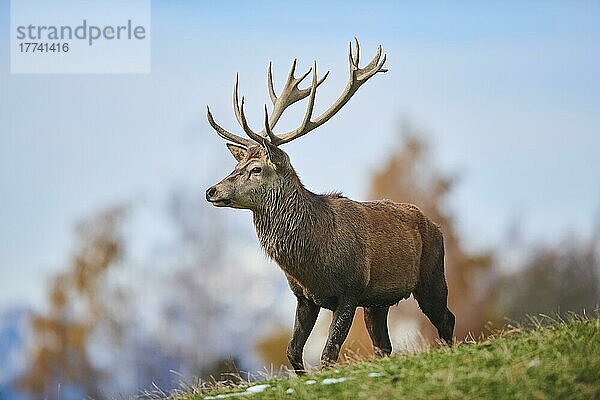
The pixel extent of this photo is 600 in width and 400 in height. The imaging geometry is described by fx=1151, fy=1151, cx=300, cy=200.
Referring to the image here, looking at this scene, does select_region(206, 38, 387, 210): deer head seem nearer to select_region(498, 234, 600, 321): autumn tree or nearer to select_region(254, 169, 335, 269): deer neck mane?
select_region(254, 169, 335, 269): deer neck mane

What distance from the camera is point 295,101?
11.7 meters

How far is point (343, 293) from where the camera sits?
10531 mm

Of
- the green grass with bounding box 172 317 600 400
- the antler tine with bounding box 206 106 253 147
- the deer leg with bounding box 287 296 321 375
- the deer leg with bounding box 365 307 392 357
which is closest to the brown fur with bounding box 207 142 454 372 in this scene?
the deer leg with bounding box 287 296 321 375

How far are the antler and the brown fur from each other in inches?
10.1

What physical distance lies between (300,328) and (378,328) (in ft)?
4.01

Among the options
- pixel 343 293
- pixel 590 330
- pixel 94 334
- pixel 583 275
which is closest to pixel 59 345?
pixel 94 334

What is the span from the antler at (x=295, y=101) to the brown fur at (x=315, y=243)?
257mm

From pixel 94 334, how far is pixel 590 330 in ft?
42.5

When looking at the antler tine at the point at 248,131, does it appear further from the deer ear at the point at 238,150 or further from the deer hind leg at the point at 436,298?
the deer hind leg at the point at 436,298

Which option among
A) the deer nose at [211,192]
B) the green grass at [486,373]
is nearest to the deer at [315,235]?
the deer nose at [211,192]

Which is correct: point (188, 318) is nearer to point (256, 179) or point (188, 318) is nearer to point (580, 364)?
point (256, 179)

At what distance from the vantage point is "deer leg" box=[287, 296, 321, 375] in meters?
10.6

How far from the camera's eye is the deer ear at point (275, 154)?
10.4m

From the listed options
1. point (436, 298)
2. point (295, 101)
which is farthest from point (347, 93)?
point (436, 298)
